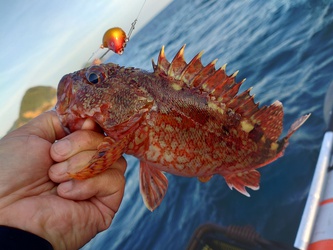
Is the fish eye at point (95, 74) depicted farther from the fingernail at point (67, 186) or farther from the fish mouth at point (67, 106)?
the fingernail at point (67, 186)

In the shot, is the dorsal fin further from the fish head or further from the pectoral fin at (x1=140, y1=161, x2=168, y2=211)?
the pectoral fin at (x1=140, y1=161, x2=168, y2=211)

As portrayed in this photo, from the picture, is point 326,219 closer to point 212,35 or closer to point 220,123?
point 220,123

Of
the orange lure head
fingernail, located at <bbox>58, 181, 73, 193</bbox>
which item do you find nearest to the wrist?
fingernail, located at <bbox>58, 181, 73, 193</bbox>

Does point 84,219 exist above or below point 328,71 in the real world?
below

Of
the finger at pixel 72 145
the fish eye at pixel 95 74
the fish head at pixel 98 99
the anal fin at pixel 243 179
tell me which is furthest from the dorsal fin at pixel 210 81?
the finger at pixel 72 145

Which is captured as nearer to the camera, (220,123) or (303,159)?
(220,123)

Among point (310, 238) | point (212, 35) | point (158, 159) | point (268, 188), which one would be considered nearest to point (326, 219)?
point (310, 238)
